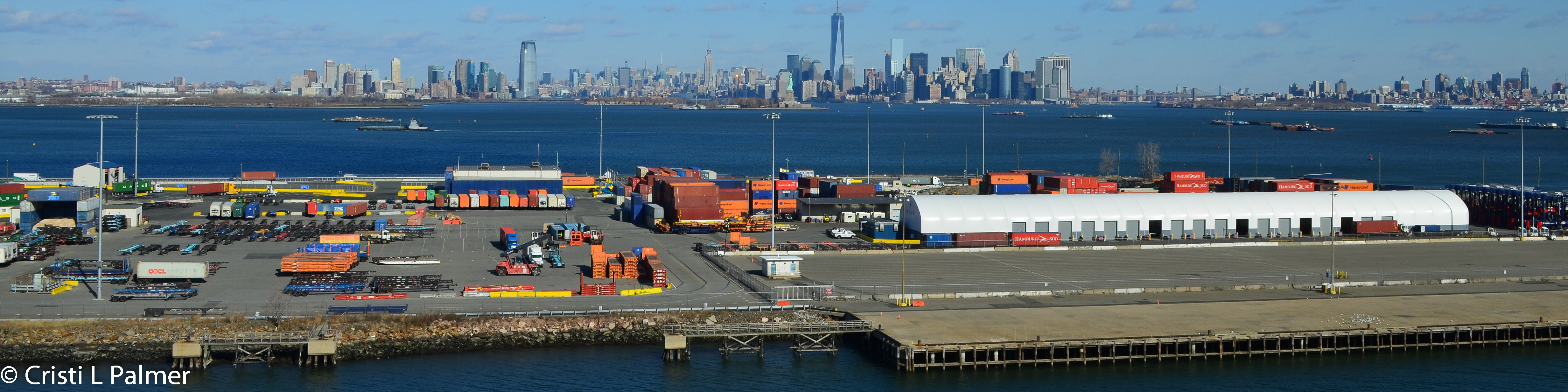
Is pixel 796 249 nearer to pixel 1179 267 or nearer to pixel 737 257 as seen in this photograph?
pixel 737 257

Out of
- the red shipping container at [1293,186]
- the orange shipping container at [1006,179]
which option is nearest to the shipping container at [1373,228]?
the red shipping container at [1293,186]

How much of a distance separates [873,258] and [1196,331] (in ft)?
51.4

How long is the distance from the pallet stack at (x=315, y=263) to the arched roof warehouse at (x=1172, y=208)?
21.3m

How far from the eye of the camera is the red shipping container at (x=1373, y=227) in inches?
2263

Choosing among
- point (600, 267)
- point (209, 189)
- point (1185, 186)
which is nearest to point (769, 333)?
point (600, 267)

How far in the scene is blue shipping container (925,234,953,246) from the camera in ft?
170

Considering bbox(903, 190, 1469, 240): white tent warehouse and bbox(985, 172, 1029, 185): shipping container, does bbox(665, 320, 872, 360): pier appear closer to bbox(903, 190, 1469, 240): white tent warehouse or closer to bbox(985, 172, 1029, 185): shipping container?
bbox(903, 190, 1469, 240): white tent warehouse

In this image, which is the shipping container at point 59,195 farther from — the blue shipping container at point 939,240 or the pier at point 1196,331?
the pier at point 1196,331

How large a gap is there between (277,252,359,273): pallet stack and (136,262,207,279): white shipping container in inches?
101

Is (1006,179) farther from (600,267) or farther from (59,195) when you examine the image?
(59,195)

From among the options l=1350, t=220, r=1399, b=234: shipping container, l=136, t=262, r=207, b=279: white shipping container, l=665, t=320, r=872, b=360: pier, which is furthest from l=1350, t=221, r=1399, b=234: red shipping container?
l=136, t=262, r=207, b=279: white shipping container

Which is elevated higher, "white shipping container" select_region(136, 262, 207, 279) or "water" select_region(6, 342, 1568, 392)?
"white shipping container" select_region(136, 262, 207, 279)

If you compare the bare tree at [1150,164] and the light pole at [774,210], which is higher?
the bare tree at [1150,164]

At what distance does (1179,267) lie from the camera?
46406 mm
